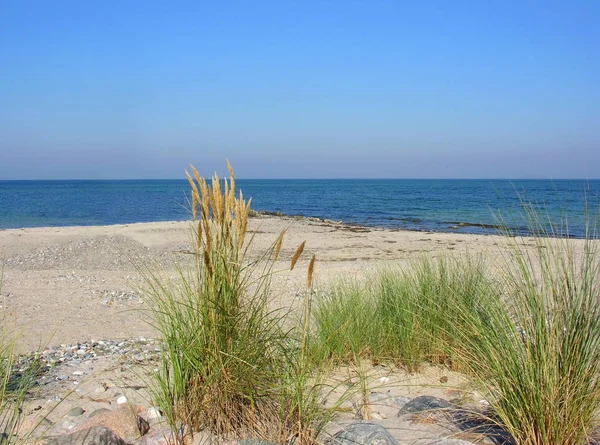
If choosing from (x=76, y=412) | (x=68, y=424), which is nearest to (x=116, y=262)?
(x=76, y=412)

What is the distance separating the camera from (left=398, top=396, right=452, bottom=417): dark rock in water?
3656mm

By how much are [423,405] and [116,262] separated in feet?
41.1

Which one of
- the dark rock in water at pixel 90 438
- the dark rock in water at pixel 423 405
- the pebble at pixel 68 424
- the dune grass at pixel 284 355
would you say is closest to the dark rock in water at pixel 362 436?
the dune grass at pixel 284 355

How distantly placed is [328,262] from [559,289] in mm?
11810

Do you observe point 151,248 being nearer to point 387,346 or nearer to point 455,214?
point 387,346

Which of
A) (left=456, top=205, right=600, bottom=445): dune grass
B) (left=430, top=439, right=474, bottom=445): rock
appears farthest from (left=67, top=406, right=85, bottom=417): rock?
(left=456, top=205, right=600, bottom=445): dune grass

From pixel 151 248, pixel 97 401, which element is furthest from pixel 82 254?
pixel 97 401

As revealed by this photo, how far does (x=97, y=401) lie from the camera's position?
14.1ft

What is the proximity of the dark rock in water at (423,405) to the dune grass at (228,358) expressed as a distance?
2.36 ft

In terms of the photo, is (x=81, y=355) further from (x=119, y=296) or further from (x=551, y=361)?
(x=551, y=361)

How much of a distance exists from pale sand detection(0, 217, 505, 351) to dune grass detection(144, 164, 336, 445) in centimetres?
33

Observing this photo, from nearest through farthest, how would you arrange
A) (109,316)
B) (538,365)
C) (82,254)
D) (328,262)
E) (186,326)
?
(538,365) < (186,326) < (109,316) < (328,262) < (82,254)

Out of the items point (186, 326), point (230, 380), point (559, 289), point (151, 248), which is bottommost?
point (151, 248)

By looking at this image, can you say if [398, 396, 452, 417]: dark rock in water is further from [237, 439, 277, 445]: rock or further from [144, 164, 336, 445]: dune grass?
[237, 439, 277, 445]: rock
